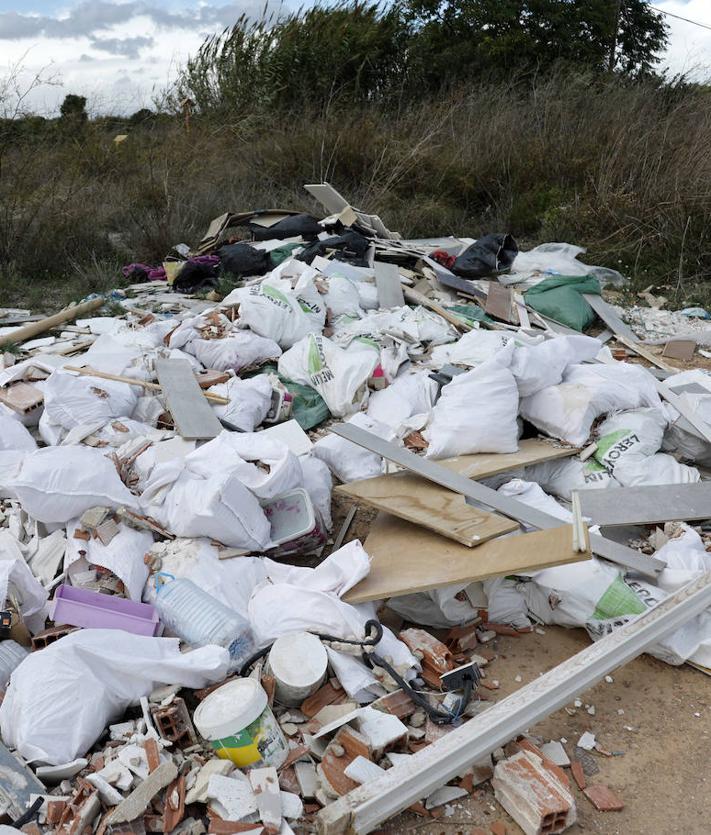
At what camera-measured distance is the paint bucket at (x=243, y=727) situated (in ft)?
6.79

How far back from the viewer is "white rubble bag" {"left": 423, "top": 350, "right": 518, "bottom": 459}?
11.6 feet

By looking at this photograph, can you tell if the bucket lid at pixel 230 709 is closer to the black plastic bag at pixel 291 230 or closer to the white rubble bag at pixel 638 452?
the white rubble bag at pixel 638 452

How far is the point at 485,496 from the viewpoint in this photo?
3.16 meters

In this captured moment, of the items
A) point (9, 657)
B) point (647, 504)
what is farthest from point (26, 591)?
point (647, 504)

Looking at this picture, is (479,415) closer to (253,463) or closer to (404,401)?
(404,401)

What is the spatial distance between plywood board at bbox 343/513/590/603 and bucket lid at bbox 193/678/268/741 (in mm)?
592

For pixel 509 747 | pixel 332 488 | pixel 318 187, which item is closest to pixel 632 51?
pixel 318 187

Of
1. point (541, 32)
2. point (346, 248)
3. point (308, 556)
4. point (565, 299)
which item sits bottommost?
point (308, 556)

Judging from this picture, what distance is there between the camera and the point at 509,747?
2281mm

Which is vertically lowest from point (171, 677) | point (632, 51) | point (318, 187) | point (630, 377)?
point (171, 677)

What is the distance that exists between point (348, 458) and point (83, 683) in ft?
5.78

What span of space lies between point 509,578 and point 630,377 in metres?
1.60

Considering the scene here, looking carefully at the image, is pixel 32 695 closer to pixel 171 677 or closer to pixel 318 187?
pixel 171 677

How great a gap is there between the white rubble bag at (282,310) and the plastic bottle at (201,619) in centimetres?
235
